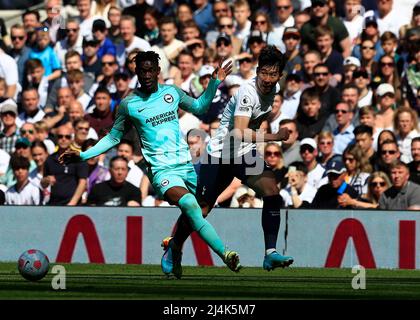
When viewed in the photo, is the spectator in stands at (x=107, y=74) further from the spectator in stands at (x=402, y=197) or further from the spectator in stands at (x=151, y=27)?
the spectator in stands at (x=402, y=197)

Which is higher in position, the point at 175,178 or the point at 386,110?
the point at 386,110

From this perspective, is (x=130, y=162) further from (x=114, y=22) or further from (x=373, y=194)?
(x=114, y=22)

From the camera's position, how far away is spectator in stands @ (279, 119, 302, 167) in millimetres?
19453

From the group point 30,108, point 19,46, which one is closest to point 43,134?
point 30,108

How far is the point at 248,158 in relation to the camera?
570 inches

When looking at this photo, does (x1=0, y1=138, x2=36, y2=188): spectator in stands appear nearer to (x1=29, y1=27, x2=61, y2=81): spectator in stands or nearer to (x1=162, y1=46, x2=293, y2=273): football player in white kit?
(x1=29, y1=27, x2=61, y2=81): spectator in stands

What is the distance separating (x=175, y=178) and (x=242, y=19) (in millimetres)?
7933

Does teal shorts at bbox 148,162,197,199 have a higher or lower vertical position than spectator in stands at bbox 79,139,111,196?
lower

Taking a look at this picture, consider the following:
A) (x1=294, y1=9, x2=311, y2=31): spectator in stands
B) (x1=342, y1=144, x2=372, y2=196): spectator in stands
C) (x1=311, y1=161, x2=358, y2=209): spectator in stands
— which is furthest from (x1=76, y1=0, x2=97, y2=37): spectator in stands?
(x1=311, y1=161, x2=358, y2=209): spectator in stands

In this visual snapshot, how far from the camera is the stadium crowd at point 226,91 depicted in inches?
743

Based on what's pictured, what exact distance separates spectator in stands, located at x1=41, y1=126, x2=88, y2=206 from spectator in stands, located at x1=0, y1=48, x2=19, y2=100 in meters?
2.76

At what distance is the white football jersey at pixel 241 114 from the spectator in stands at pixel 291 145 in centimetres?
472
